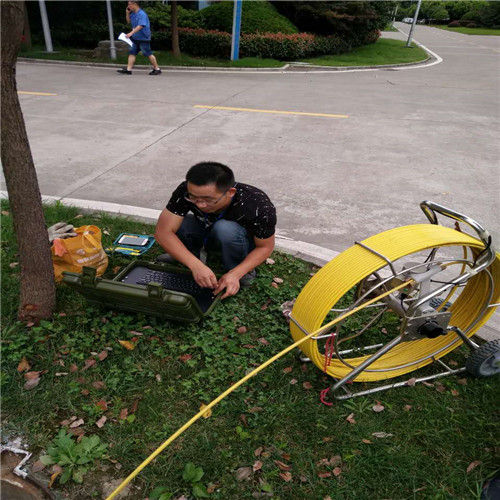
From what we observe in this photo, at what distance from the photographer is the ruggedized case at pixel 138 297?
8.09 ft

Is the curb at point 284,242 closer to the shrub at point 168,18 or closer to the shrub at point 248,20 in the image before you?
the shrub at point 168,18

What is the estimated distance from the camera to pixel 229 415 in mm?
2281

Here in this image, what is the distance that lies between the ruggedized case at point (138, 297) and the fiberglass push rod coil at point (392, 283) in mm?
632

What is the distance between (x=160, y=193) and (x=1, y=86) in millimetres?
2669

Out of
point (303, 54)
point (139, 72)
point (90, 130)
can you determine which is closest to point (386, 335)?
point (90, 130)

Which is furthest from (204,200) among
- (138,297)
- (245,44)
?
(245,44)

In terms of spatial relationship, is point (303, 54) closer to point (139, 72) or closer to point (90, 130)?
point (139, 72)

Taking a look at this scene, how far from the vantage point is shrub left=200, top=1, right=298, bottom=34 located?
15.9 m

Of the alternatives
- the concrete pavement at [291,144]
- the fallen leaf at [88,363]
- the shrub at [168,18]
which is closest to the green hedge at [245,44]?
the shrub at [168,18]

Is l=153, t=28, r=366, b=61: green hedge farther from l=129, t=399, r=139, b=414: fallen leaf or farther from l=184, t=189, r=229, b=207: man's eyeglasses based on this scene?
l=129, t=399, r=139, b=414: fallen leaf

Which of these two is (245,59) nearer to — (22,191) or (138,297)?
(22,191)

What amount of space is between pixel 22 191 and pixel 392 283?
2.09 meters

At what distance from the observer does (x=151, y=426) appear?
2201 millimetres

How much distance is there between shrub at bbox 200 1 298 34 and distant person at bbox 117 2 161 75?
530 cm
